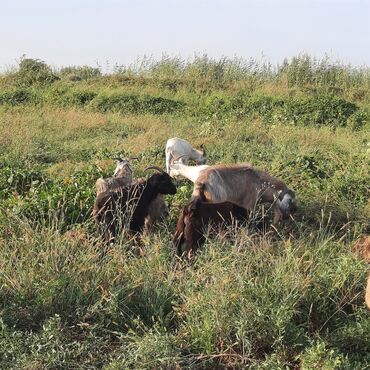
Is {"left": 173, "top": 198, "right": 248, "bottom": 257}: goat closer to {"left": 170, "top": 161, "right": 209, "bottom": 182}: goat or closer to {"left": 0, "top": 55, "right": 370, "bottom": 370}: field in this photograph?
{"left": 0, "top": 55, "right": 370, "bottom": 370}: field

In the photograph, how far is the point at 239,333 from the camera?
4.10 m

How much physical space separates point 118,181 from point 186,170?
43.4 inches

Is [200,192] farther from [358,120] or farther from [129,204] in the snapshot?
[358,120]

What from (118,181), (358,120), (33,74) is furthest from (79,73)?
(118,181)

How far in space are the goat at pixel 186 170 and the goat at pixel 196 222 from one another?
146 centimetres

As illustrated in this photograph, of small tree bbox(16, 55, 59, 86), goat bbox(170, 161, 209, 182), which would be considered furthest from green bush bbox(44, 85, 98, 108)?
goat bbox(170, 161, 209, 182)

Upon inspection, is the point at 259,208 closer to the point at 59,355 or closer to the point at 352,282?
the point at 352,282

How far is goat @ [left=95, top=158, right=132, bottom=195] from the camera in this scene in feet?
21.7

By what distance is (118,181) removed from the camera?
6.98m

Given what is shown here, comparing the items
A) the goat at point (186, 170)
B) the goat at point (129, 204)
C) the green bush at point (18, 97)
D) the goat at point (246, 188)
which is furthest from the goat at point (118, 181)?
the green bush at point (18, 97)

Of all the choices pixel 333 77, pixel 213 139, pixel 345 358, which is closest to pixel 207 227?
pixel 345 358

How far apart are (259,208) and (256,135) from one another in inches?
228

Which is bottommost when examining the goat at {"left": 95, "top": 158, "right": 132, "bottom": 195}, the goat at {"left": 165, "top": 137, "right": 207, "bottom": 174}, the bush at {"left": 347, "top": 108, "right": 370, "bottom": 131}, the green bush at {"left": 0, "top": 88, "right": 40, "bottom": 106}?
the green bush at {"left": 0, "top": 88, "right": 40, "bottom": 106}

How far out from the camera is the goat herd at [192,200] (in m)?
5.67
